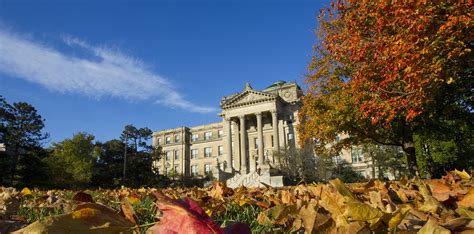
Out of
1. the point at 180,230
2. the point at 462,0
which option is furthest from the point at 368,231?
the point at 462,0

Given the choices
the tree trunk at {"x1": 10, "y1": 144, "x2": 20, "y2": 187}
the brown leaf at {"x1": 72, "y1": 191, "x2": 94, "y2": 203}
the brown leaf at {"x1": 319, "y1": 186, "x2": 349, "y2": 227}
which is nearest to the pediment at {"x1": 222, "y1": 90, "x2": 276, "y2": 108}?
the tree trunk at {"x1": 10, "y1": 144, "x2": 20, "y2": 187}

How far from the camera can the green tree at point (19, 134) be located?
118 feet

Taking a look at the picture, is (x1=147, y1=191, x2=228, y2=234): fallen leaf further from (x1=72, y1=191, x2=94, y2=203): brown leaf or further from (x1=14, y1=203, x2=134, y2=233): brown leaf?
(x1=72, y1=191, x2=94, y2=203): brown leaf

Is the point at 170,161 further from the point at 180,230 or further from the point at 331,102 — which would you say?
the point at 180,230

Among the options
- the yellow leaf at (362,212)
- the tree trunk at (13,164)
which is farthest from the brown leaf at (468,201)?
the tree trunk at (13,164)

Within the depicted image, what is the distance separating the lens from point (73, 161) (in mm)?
46125

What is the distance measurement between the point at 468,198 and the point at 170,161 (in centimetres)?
9292

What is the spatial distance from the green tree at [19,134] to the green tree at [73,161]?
2.86 metres

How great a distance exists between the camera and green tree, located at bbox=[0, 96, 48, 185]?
35.9m

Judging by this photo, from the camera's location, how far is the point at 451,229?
1.95 ft

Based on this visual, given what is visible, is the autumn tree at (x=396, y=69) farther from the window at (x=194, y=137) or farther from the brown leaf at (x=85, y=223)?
the window at (x=194, y=137)

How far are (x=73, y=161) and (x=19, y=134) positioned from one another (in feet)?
23.3

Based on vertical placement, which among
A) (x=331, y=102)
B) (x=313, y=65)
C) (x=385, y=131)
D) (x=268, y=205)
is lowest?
(x=268, y=205)

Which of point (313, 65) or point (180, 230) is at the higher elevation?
Answer: point (313, 65)
